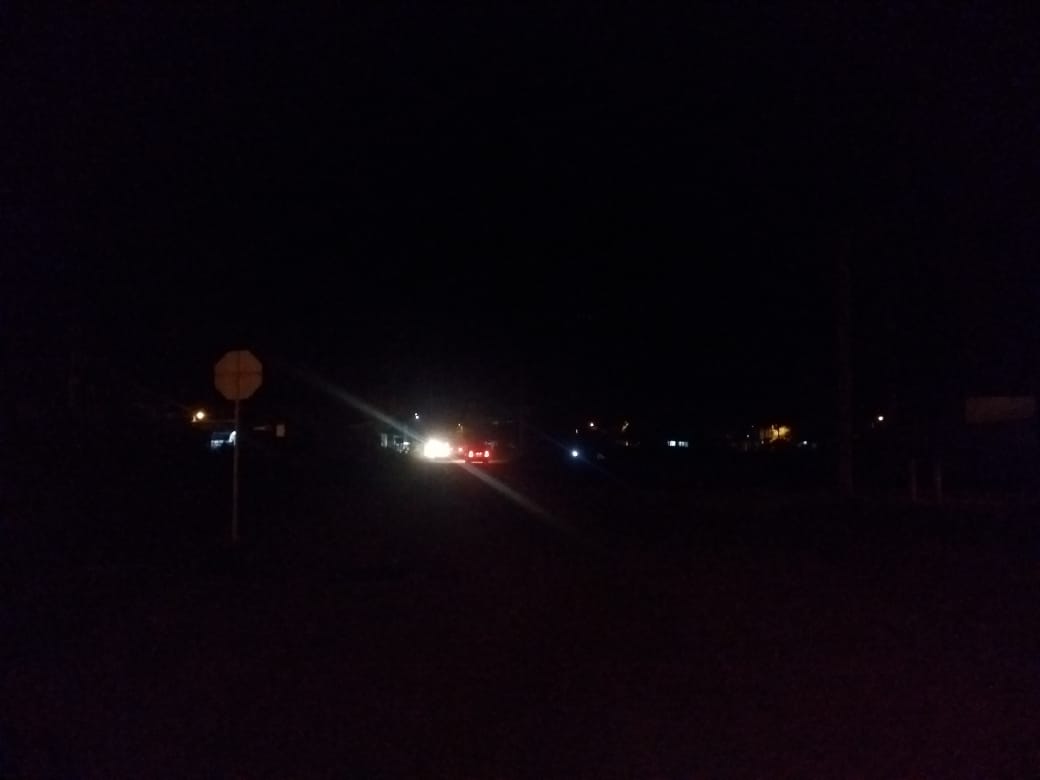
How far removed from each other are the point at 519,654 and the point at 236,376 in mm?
11682

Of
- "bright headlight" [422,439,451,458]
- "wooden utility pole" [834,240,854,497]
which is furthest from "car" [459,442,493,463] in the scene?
"wooden utility pole" [834,240,854,497]

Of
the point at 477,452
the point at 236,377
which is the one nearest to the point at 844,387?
Result: the point at 236,377

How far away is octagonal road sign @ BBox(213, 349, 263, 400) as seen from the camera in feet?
72.3

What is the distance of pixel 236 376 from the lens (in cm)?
2206

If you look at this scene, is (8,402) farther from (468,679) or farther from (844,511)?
(468,679)

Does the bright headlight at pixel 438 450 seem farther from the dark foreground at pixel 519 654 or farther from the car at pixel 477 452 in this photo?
the dark foreground at pixel 519 654

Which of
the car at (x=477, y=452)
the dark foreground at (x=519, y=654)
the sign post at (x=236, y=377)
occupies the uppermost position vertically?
the car at (x=477, y=452)

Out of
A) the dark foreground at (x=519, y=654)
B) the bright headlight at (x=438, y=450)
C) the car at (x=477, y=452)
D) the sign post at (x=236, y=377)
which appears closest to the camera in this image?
the dark foreground at (x=519, y=654)

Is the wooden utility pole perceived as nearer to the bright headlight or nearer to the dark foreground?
the dark foreground

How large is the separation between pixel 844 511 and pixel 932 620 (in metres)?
16.7

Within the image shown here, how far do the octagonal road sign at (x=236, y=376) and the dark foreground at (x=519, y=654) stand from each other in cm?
252

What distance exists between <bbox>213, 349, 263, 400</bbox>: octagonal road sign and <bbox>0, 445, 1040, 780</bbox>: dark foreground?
252 cm

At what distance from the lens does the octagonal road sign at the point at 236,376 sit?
22047 mm

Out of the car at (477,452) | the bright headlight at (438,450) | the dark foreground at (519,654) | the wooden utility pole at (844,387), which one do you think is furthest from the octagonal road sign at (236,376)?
the bright headlight at (438,450)
